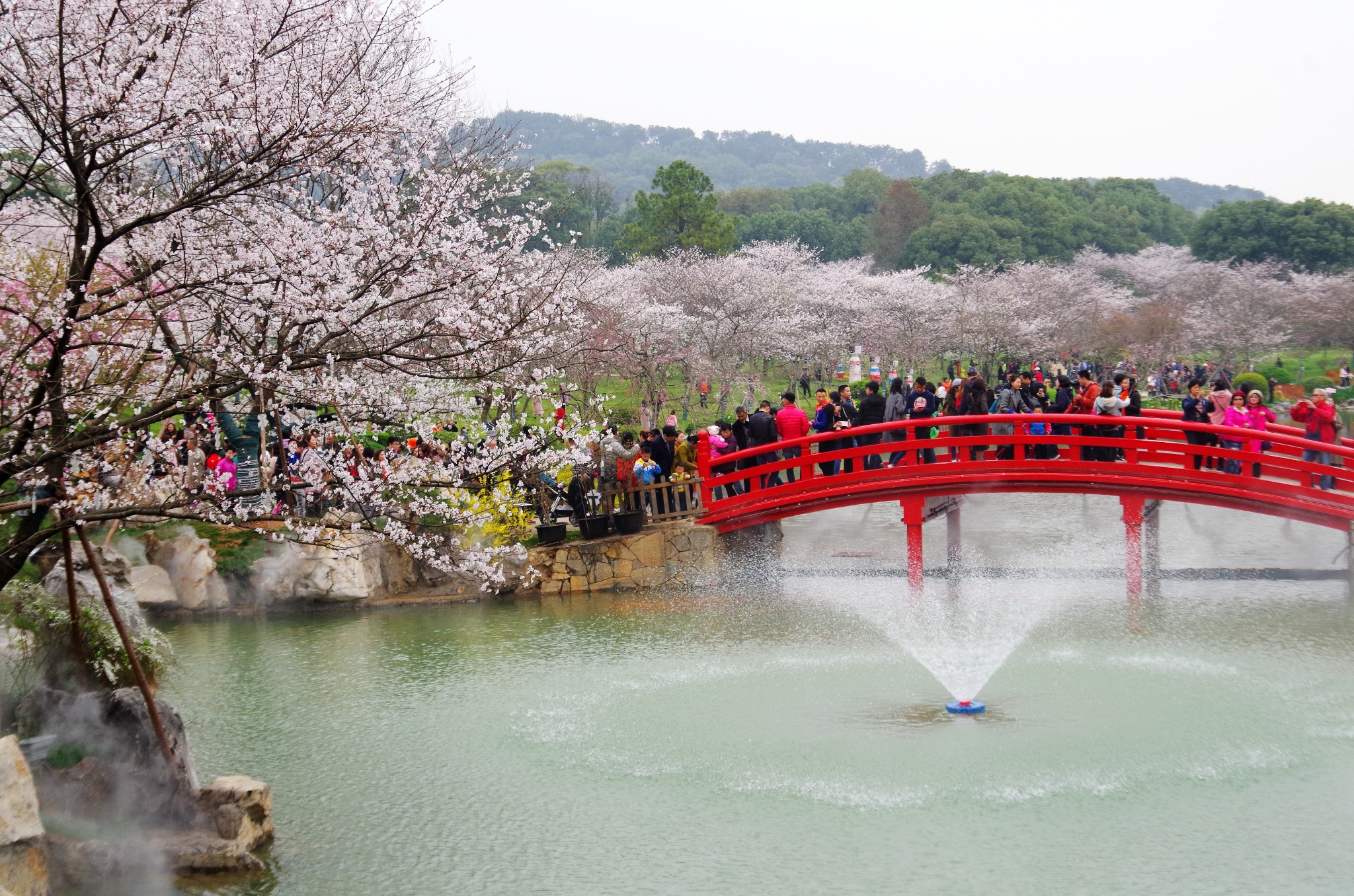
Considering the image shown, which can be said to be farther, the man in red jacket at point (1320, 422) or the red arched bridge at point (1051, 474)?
the man in red jacket at point (1320, 422)

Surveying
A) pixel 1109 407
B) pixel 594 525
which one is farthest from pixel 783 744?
pixel 1109 407

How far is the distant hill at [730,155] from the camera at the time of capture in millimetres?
149750

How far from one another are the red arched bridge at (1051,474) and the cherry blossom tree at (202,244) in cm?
558

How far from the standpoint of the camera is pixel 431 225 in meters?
8.28

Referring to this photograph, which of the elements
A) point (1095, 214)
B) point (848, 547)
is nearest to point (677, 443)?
point (848, 547)

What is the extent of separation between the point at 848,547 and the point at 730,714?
709 cm

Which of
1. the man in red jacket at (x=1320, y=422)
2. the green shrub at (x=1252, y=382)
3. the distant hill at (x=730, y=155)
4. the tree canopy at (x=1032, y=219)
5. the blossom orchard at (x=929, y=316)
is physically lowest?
the man in red jacket at (x=1320, y=422)

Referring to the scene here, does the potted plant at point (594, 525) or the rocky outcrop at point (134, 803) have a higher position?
the potted plant at point (594, 525)

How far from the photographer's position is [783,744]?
9352 mm

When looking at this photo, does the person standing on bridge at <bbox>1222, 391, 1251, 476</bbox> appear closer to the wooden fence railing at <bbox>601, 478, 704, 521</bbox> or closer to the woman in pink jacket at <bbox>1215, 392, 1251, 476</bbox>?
the woman in pink jacket at <bbox>1215, 392, 1251, 476</bbox>

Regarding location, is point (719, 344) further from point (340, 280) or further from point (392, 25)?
point (340, 280)

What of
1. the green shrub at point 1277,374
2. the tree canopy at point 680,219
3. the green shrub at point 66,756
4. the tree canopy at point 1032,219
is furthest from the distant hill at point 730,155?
the green shrub at point 66,756

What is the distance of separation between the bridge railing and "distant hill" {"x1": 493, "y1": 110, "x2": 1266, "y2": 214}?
130m

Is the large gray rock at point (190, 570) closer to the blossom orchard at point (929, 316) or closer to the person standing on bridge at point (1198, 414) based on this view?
the person standing on bridge at point (1198, 414)
